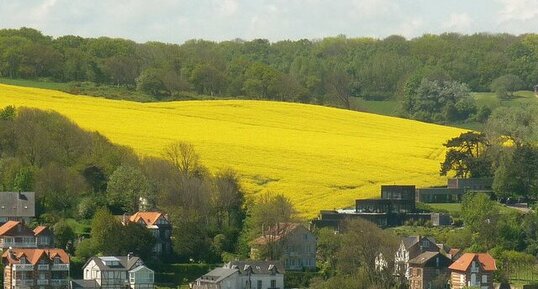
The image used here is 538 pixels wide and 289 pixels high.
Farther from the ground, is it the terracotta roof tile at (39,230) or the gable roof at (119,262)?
the terracotta roof tile at (39,230)

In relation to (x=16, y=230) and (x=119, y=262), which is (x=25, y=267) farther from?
(x=16, y=230)

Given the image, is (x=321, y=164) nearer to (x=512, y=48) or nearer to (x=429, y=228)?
(x=429, y=228)

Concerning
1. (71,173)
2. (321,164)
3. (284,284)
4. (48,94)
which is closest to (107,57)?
(48,94)

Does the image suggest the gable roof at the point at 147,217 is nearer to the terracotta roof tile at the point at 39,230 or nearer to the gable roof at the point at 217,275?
the terracotta roof tile at the point at 39,230

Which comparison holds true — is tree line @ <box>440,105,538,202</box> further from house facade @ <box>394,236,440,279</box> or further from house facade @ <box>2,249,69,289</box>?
house facade @ <box>2,249,69,289</box>

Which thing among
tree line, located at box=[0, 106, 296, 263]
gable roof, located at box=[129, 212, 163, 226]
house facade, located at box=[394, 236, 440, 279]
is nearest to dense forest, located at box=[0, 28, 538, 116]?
tree line, located at box=[0, 106, 296, 263]

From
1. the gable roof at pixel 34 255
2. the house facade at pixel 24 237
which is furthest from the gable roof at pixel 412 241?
the house facade at pixel 24 237

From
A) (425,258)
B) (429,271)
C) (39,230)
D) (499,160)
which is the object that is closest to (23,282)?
(39,230)
